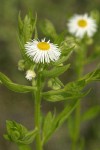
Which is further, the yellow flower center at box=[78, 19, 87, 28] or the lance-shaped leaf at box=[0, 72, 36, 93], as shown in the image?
the yellow flower center at box=[78, 19, 87, 28]

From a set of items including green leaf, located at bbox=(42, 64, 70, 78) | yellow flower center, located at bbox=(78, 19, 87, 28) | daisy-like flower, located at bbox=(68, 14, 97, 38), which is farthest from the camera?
yellow flower center, located at bbox=(78, 19, 87, 28)

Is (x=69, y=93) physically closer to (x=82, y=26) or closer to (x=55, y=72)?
(x=55, y=72)

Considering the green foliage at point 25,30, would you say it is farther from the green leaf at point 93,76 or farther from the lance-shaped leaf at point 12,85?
the green leaf at point 93,76

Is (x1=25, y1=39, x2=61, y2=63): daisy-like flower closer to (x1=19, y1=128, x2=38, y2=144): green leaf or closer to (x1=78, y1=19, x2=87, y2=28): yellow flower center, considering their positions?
(x1=19, y1=128, x2=38, y2=144): green leaf

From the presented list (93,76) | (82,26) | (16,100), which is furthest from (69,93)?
(16,100)

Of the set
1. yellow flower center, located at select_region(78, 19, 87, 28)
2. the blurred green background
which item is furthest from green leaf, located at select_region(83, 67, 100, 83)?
the blurred green background

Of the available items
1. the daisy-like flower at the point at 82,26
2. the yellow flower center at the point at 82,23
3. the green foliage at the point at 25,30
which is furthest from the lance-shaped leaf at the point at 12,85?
the yellow flower center at the point at 82,23
